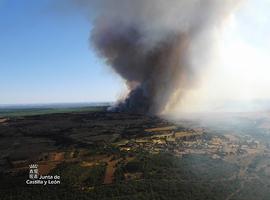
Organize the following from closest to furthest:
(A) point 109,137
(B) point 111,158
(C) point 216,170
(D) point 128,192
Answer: (D) point 128,192, (C) point 216,170, (B) point 111,158, (A) point 109,137

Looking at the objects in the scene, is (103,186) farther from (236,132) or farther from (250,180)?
(236,132)

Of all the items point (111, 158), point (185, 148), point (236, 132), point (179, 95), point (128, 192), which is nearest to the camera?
point (128, 192)

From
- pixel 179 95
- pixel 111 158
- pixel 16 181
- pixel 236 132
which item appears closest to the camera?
pixel 16 181

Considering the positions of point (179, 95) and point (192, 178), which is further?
point (179, 95)

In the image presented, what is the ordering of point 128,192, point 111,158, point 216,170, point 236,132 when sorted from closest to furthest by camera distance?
point 128,192 < point 216,170 < point 111,158 < point 236,132

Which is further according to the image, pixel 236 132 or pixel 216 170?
pixel 236 132

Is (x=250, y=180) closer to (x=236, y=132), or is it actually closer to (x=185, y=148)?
(x=185, y=148)

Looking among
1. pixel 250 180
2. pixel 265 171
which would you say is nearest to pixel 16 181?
pixel 250 180

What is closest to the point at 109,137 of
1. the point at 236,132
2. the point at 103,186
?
the point at 236,132

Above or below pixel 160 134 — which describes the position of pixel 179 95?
above
